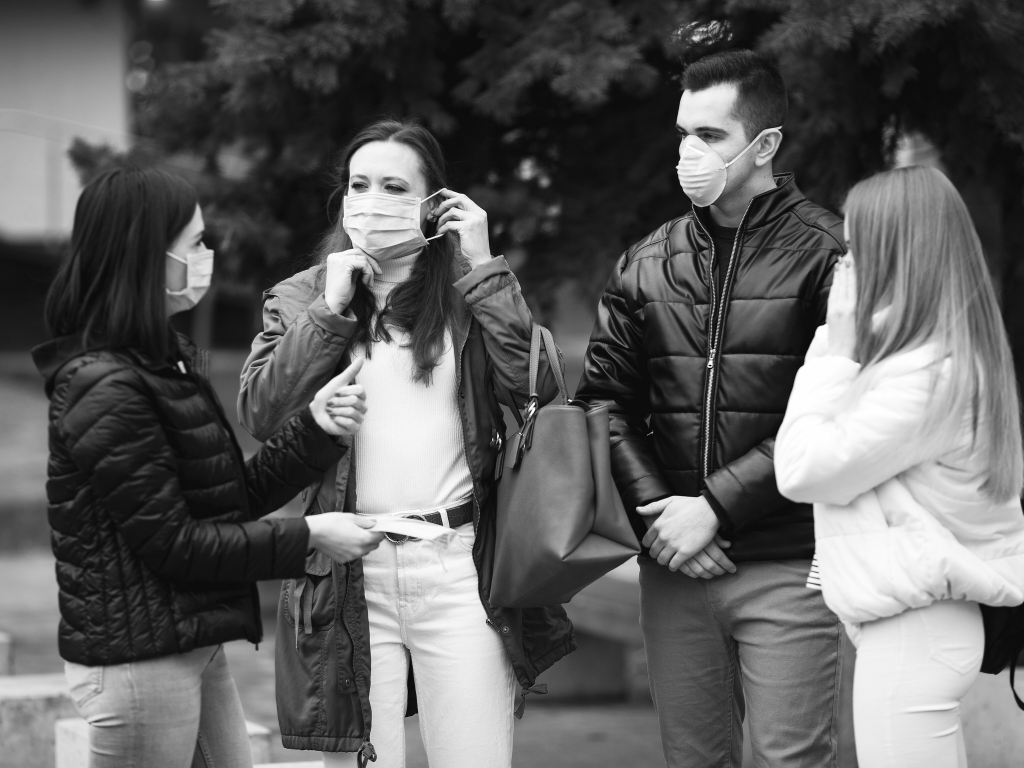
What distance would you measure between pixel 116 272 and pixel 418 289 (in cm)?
89

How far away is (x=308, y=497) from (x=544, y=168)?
3.11 meters

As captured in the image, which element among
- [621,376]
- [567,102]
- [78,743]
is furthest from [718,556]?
[567,102]

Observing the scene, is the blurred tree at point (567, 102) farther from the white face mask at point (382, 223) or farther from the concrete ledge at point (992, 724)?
the concrete ledge at point (992, 724)

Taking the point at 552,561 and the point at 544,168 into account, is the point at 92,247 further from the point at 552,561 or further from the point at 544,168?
the point at 544,168

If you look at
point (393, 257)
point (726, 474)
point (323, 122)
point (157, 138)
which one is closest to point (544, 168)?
point (323, 122)

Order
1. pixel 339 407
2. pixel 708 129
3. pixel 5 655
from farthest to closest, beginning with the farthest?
1. pixel 5 655
2. pixel 708 129
3. pixel 339 407

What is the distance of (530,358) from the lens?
10.0 ft

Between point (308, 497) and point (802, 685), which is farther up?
point (308, 497)

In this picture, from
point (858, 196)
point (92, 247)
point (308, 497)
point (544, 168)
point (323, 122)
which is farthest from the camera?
point (544, 168)

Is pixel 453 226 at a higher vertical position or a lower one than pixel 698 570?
higher

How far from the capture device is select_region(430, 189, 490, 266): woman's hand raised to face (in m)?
3.13

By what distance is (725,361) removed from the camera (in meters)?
3.10

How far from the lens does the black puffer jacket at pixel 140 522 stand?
2.41 metres

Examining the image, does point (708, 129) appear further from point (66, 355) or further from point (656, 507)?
point (66, 355)
